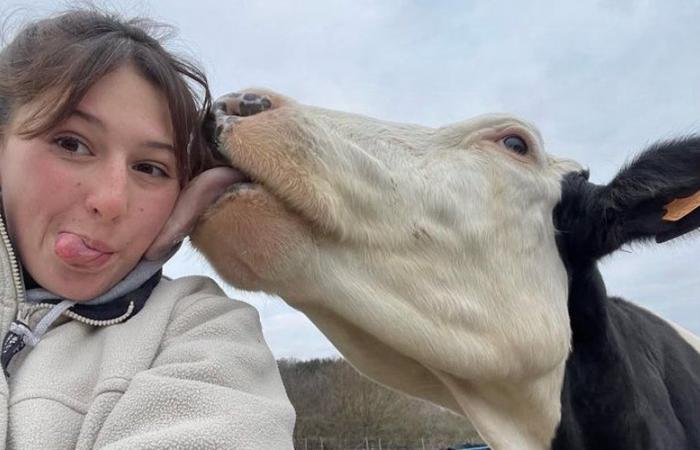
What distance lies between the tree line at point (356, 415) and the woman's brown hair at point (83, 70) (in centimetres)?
2566

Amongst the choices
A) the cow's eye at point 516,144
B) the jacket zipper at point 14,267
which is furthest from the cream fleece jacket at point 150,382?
the cow's eye at point 516,144

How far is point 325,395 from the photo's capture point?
3117 centimetres

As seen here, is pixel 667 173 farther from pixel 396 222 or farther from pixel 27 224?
pixel 27 224

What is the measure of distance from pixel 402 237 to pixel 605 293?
1190mm

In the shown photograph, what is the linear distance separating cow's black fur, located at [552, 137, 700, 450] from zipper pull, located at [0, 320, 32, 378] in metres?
2.05

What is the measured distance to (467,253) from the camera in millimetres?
2582

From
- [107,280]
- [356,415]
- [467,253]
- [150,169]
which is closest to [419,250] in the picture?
[467,253]

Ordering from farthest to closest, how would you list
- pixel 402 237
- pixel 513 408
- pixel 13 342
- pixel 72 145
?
pixel 513 408, pixel 402 237, pixel 72 145, pixel 13 342

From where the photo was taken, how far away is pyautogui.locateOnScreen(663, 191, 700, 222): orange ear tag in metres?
2.90

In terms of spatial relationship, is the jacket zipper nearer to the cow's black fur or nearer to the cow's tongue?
the cow's tongue

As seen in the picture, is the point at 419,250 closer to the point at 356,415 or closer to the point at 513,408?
the point at 513,408

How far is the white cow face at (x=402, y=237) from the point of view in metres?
2.11

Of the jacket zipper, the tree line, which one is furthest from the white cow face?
the tree line

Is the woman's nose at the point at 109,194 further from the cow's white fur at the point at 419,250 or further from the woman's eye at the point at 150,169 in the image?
the cow's white fur at the point at 419,250
